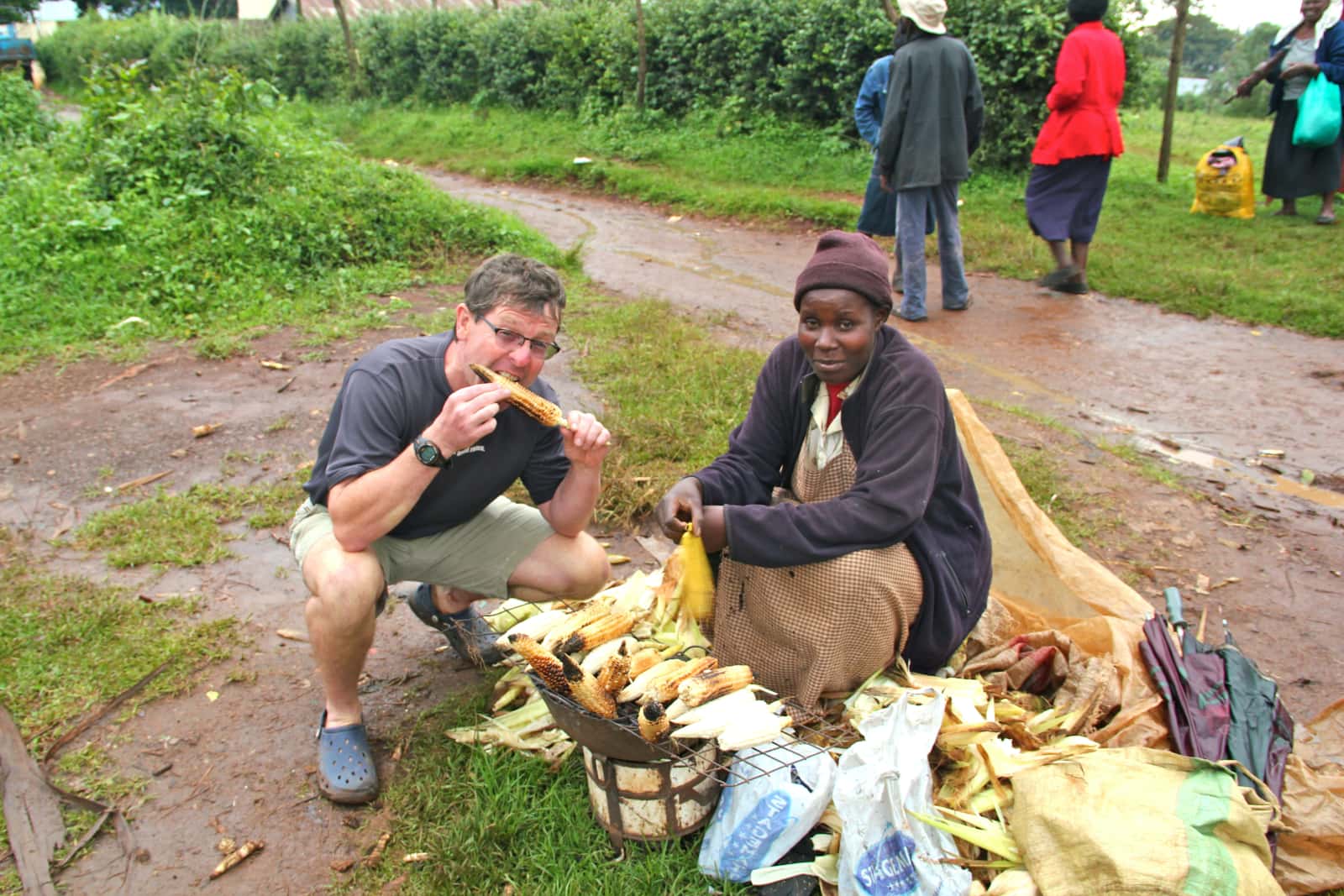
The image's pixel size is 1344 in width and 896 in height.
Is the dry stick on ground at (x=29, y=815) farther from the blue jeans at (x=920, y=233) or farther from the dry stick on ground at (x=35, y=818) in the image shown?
the blue jeans at (x=920, y=233)

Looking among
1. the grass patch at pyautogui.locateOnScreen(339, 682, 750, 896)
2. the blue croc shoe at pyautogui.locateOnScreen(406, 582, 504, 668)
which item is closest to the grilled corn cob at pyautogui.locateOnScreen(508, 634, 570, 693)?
the grass patch at pyautogui.locateOnScreen(339, 682, 750, 896)

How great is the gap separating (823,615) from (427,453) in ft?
3.89

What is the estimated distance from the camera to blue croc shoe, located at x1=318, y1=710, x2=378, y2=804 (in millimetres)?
2887

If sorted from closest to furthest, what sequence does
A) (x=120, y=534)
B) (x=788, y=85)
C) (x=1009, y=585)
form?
(x=1009, y=585)
(x=120, y=534)
(x=788, y=85)

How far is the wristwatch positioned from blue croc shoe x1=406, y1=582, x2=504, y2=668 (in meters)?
0.92

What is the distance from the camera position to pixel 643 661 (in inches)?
114

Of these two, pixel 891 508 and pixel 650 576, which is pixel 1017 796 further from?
pixel 650 576

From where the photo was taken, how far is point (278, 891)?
2.63 metres

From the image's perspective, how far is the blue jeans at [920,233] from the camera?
7.31 meters

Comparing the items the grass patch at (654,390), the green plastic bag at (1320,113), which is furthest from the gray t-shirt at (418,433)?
the green plastic bag at (1320,113)

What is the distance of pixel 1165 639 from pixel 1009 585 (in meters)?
0.71

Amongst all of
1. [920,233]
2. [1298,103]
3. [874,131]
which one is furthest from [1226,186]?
[920,233]

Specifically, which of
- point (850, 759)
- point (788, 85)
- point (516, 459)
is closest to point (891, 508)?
point (850, 759)

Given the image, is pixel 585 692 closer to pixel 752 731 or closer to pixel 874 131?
pixel 752 731
